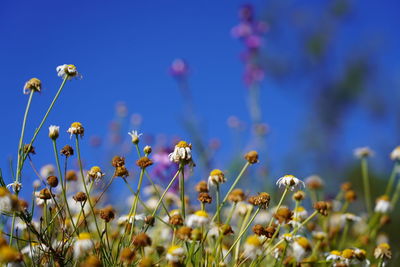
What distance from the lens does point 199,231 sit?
1335 mm

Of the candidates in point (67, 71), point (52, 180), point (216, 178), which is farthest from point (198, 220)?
point (67, 71)

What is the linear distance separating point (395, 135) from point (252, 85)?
15.2 feet

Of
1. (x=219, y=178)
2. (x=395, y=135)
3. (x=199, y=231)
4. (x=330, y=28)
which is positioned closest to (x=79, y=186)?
(x=219, y=178)

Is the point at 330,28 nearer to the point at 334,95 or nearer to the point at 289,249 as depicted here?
the point at 334,95

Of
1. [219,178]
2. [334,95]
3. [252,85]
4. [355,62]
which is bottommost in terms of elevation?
[219,178]

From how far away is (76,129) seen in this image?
1576mm

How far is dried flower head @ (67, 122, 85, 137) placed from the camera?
1575 mm

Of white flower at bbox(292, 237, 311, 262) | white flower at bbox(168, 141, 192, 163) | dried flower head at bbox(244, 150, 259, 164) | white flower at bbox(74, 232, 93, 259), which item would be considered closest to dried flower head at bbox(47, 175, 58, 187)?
white flower at bbox(74, 232, 93, 259)

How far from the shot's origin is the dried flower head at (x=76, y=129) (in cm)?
158

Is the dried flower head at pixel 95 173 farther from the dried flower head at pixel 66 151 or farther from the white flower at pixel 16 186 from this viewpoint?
the white flower at pixel 16 186

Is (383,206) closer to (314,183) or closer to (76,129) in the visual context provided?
(314,183)

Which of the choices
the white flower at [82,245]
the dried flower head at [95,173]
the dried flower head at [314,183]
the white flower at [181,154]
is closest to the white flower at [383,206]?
the dried flower head at [314,183]

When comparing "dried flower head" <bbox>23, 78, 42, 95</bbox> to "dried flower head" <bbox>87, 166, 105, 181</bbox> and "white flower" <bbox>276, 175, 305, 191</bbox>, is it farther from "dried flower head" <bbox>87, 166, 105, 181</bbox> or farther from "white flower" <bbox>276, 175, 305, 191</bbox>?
"white flower" <bbox>276, 175, 305, 191</bbox>

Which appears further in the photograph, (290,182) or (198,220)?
(290,182)
